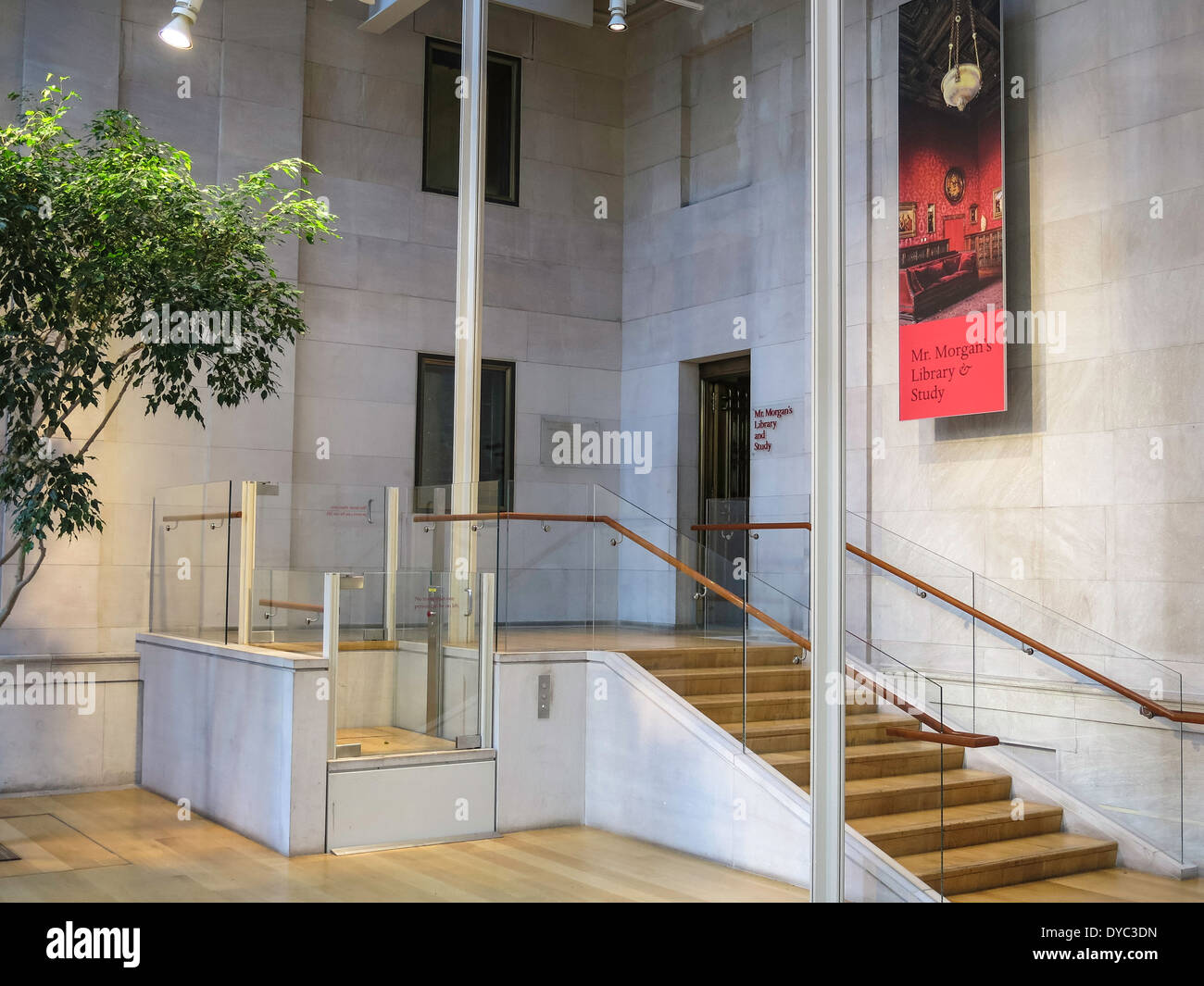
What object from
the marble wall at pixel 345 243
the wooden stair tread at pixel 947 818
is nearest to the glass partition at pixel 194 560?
the marble wall at pixel 345 243

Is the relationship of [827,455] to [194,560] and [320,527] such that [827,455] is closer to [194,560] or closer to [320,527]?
[320,527]

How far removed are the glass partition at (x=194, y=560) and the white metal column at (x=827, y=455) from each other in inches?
147

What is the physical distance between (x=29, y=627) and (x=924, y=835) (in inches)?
229

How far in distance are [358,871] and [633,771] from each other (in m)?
1.70

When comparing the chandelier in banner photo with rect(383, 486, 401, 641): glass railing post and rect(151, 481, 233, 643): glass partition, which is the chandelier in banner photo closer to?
rect(383, 486, 401, 641): glass railing post

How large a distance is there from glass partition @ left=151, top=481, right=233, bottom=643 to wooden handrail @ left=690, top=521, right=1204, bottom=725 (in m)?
2.98

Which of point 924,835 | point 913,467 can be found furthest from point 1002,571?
point 924,835

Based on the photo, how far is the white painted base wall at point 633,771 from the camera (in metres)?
6.20

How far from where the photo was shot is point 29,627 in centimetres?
825

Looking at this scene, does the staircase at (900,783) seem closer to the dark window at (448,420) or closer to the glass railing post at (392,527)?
the glass railing post at (392,527)

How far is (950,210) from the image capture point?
8.30 metres
